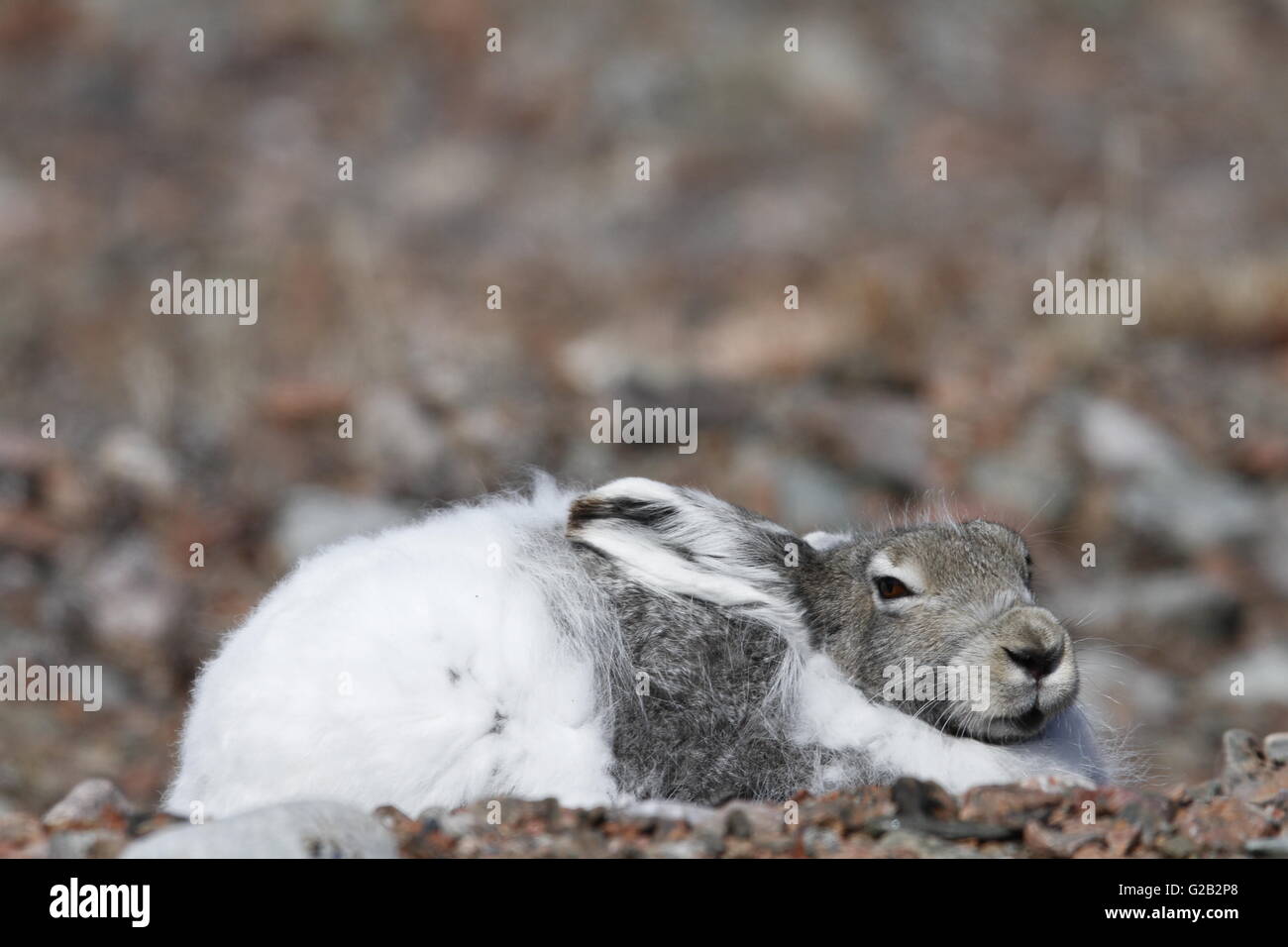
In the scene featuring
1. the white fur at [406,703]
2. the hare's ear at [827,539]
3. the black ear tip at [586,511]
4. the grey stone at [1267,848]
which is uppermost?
the black ear tip at [586,511]

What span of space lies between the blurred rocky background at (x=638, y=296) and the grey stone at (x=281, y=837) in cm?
510

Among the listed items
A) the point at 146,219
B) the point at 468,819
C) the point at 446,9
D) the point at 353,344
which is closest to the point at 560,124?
the point at 446,9

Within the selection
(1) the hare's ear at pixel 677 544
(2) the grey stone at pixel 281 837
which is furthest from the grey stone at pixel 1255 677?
(2) the grey stone at pixel 281 837

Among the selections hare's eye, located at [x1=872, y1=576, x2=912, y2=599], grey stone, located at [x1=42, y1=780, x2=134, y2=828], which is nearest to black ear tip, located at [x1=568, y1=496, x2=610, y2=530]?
hare's eye, located at [x1=872, y1=576, x2=912, y2=599]

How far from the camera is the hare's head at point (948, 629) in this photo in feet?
23.4

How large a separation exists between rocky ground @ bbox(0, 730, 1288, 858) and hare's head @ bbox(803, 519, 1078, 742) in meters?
0.54

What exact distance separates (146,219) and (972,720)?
17.2 meters

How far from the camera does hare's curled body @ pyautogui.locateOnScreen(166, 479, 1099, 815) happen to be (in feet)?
21.8

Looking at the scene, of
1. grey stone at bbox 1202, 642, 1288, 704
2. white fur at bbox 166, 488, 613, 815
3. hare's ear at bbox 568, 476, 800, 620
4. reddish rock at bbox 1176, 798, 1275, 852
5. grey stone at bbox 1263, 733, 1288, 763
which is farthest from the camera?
grey stone at bbox 1202, 642, 1288, 704

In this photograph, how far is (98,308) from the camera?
18797mm

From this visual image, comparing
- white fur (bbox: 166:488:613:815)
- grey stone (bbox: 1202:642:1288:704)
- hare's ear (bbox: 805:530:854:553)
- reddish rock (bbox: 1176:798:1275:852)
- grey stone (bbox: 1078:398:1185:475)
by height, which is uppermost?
grey stone (bbox: 1078:398:1185:475)

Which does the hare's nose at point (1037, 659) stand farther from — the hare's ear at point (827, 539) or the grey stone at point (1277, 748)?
the grey stone at point (1277, 748)

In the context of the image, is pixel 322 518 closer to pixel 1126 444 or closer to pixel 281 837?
pixel 1126 444

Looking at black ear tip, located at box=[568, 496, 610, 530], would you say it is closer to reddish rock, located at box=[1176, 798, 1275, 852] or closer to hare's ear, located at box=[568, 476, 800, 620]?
hare's ear, located at box=[568, 476, 800, 620]
